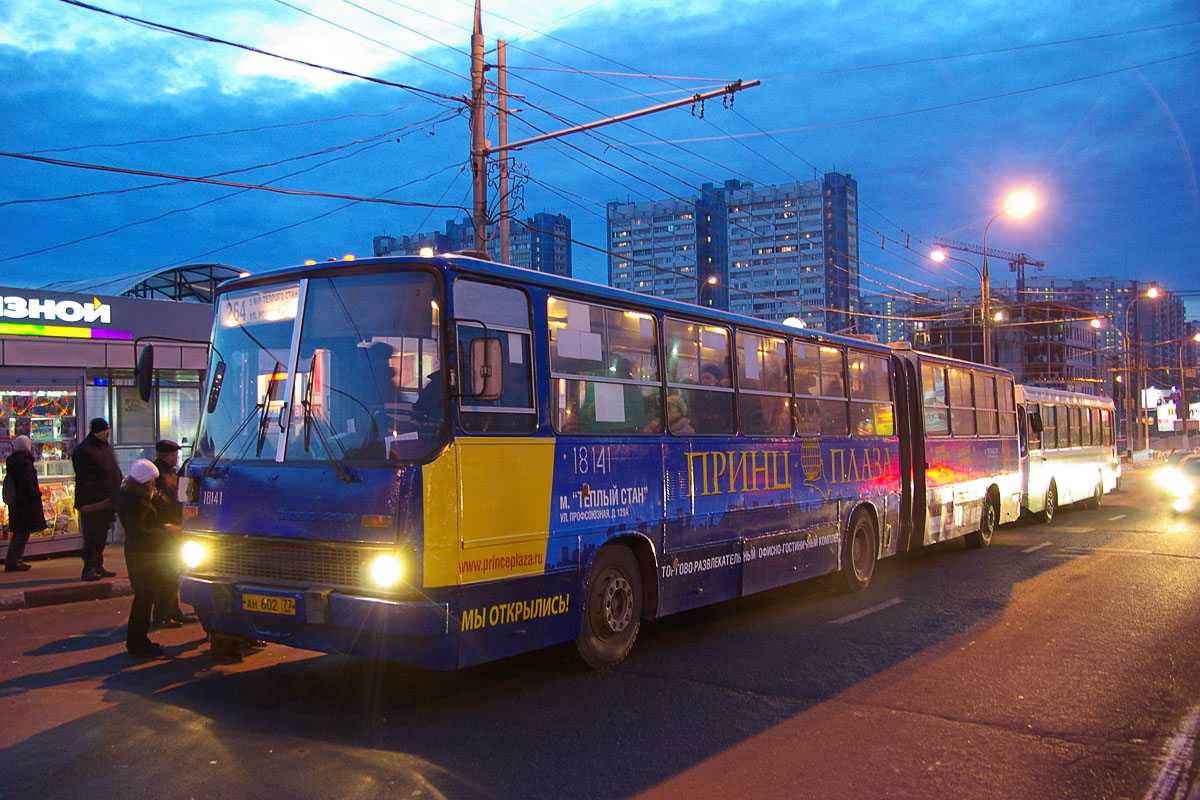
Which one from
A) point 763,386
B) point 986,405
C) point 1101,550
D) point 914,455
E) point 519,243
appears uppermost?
point 519,243

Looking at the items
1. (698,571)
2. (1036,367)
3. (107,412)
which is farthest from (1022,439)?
(1036,367)

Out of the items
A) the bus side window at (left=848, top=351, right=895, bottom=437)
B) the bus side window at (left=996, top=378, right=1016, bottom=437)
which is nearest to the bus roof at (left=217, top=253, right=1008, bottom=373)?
the bus side window at (left=848, top=351, right=895, bottom=437)

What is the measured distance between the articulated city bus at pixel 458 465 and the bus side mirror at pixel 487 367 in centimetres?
1

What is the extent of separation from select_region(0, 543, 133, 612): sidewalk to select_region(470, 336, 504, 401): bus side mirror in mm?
7636

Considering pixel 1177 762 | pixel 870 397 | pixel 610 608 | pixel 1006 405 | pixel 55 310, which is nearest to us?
pixel 1177 762

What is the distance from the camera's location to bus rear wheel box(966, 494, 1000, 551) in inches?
631

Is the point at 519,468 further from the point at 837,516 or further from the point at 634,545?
the point at 837,516

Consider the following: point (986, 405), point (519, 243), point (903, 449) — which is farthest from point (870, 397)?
point (519, 243)

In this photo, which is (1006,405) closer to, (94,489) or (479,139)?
(479,139)

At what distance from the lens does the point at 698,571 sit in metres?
8.40

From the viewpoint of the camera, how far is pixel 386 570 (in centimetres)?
578

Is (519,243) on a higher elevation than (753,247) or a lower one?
lower

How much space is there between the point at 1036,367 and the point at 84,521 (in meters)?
109

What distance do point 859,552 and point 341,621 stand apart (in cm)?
765
